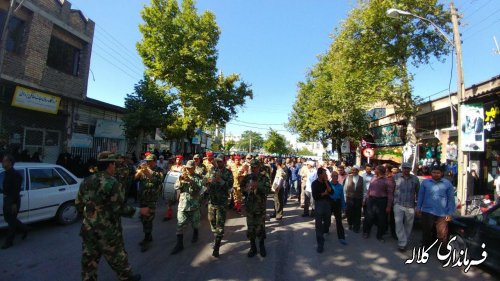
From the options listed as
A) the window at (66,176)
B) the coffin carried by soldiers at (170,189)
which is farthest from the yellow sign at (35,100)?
the coffin carried by soldiers at (170,189)

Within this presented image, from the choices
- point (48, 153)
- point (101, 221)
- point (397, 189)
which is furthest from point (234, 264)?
point (48, 153)

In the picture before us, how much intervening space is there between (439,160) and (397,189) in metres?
11.1

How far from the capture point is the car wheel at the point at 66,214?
23.7 ft

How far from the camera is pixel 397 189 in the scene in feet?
21.7

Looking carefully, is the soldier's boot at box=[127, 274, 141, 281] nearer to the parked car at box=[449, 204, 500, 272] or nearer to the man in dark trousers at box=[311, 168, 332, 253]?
the man in dark trousers at box=[311, 168, 332, 253]

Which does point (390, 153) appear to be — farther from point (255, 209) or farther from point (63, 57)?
point (63, 57)

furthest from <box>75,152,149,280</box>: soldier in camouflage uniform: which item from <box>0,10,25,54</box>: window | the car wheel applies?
<box>0,10,25,54</box>: window

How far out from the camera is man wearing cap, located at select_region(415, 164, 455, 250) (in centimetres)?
584

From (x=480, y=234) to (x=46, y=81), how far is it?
570 inches

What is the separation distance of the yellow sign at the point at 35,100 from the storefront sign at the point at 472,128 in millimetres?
14943

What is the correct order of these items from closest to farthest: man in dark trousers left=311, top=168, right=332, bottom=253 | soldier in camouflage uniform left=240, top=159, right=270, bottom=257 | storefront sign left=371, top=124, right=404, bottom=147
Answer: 1. soldier in camouflage uniform left=240, top=159, right=270, bottom=257
2. man in dark trousers left=311, top=168, right=332, bottom=253
3. storefront sign left=371, top=124, right=404, bottom=147

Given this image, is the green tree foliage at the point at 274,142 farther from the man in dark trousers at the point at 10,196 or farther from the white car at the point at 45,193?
the man in dark trousers at the point at 10,196

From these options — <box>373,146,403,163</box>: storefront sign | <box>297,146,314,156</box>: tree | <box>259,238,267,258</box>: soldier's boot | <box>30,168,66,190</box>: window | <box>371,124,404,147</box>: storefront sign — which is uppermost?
<box>297,146,314,156</box>: tree

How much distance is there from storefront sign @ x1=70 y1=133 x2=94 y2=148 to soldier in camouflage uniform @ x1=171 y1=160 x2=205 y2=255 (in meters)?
11.3
